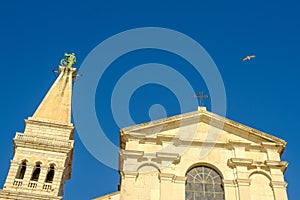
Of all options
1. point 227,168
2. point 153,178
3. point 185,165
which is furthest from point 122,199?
point 227,168

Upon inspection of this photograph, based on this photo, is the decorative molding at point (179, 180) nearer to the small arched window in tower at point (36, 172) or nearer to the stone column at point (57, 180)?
the stone column at point (57, 180)

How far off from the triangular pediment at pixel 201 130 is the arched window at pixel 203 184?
1488 mm

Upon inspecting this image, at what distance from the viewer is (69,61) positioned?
38406mm

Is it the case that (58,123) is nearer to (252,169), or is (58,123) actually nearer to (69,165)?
(69,165)

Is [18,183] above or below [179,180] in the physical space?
above

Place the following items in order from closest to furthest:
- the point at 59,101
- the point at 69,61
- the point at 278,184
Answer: the point at 278,184, the point at 59,101, the point at 69,61

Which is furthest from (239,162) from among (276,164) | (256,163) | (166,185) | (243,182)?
(166,185)

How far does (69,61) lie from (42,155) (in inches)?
627

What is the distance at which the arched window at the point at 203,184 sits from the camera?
646 inches

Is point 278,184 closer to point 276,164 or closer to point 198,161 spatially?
point 276,164

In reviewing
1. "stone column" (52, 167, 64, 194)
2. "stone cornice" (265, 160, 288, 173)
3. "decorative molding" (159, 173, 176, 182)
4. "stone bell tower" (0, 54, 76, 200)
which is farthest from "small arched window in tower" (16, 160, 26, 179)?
"stone cornice" (265, 160, 288, 173)

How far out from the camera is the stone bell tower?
22422 mm

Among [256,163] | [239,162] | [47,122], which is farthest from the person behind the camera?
[47,122]

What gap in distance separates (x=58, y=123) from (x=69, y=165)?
311 cm
